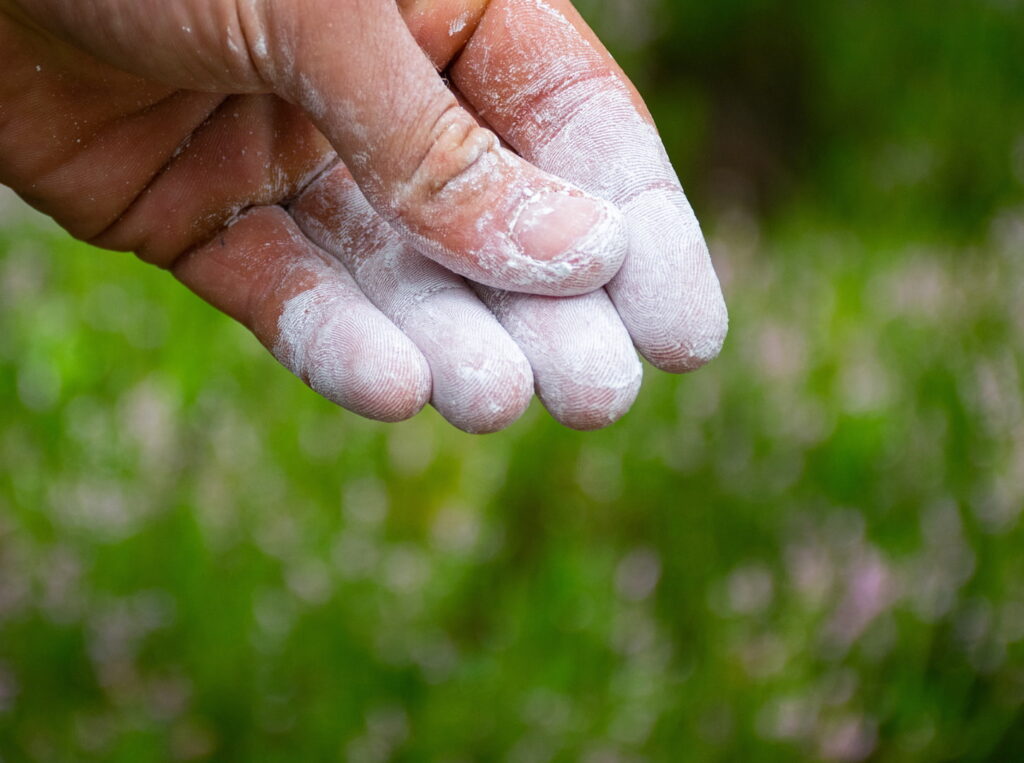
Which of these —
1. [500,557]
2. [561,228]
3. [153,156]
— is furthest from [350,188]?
[500,557]

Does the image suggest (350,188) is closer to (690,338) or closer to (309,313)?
(309,313)

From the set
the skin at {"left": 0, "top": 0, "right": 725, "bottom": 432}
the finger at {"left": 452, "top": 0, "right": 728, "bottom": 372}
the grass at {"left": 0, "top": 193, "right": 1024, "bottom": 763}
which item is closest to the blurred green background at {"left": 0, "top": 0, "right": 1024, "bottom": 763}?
the grass at {"left": 0, "top": 193, "right": 1024, "bottom": 763}

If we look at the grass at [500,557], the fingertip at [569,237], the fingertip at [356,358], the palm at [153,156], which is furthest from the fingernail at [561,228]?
the grass at [500,557]

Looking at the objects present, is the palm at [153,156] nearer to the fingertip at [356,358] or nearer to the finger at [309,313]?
the finger at [309,313]

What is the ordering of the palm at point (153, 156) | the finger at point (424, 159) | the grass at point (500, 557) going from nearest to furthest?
the finger at point (424, 159) → the palm at point (153, 156) → the grass at point (500, 557)

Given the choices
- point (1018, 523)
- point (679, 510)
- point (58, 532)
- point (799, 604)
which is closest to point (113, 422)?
point (58, 532)

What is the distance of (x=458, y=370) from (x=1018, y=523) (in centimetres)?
108

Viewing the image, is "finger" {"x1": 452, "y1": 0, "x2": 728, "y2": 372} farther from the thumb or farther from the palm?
the palm

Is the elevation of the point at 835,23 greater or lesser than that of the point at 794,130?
greater

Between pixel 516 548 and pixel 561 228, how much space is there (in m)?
0.95

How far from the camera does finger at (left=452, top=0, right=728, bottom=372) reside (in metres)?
0.86

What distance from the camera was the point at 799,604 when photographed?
142cm

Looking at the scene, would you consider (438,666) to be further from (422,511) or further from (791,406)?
(791,406)

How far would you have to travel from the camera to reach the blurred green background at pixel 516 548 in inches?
50.6
